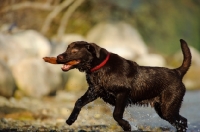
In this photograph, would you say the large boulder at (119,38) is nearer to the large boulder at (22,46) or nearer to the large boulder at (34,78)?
the large boulder at (22,46)

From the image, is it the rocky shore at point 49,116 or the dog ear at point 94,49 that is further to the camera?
the rocky shore at point 49,116

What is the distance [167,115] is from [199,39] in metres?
12.1

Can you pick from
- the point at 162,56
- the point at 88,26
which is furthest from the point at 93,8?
the point at 162,56

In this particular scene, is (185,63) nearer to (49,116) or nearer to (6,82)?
(49,116)

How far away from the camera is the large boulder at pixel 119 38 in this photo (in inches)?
635

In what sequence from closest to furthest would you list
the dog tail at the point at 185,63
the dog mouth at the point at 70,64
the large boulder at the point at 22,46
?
the dog mouth at the point at 70,64
the dog tail at the point at 185,63
the large boulder at the point at 22,46

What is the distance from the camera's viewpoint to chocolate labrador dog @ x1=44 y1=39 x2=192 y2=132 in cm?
669

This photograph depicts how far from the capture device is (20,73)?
1295cm

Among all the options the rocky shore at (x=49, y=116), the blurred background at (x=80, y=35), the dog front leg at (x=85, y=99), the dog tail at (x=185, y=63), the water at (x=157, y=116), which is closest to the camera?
the dog front leg at (x=85, y=99)

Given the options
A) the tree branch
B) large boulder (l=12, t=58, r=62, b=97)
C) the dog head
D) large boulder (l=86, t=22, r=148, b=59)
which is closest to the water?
the dog head

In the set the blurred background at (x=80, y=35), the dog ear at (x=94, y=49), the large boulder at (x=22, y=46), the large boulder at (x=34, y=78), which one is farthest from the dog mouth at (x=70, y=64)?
the large boulder at (x=22, y=46)

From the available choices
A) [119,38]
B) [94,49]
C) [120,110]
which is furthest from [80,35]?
[120,110]

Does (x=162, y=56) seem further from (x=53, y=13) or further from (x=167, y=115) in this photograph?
(x=167, y=115)

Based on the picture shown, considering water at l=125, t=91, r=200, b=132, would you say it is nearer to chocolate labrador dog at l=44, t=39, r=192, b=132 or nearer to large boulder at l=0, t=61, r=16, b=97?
chocolate labrador dog at l=44, t=39, r=192, b=132
